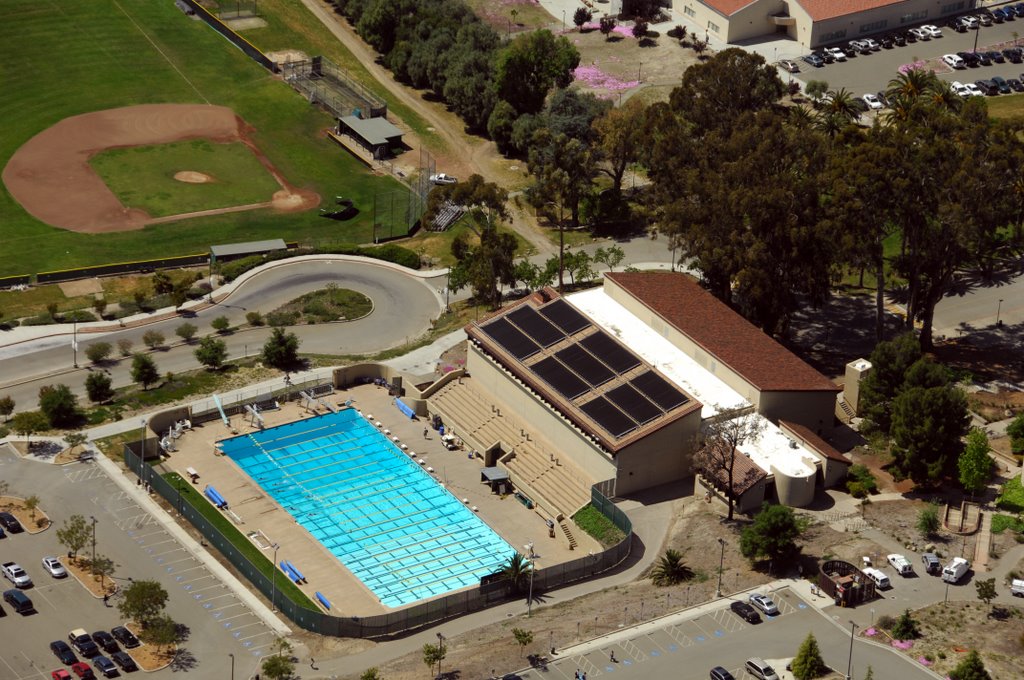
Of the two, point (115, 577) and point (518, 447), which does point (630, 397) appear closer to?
point (518, 447)

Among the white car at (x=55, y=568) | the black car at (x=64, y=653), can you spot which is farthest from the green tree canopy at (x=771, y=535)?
the white car at (x=55, y=568)

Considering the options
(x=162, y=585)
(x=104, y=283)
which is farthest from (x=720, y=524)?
(x=104, y=283)

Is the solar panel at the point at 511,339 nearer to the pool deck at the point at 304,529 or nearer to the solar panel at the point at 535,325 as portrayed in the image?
the solar panel at the point at 535,325

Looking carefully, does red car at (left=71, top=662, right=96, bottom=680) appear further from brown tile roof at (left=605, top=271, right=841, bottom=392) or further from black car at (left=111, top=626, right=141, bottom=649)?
brown tile roof at (left=605, top=271, right=841, bottom=392)

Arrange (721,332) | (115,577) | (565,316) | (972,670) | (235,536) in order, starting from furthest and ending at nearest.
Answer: (565,316)
(721,332)
(235,536)
(115,577)
(972,670)

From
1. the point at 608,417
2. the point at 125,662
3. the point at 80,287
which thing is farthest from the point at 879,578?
the point at 80,287

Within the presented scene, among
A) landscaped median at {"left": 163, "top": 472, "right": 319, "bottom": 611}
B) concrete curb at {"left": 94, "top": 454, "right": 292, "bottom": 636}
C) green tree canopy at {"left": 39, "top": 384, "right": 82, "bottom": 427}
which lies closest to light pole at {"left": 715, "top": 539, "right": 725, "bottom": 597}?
landscaped median at {"left": 163, "top": 472, "right": 319, "bottom": 611}

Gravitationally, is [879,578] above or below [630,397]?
below
